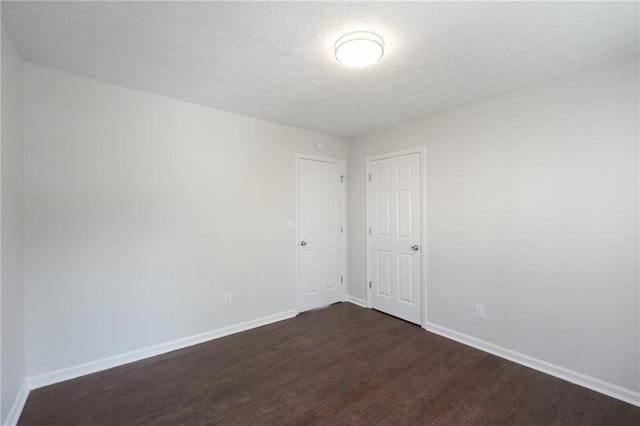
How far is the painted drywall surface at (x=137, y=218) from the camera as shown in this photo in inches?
86.0

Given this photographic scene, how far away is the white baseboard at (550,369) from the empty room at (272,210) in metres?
0.02

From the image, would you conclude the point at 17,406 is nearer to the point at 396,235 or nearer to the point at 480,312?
the point at 396,235

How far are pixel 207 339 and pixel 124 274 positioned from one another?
105 centimetres

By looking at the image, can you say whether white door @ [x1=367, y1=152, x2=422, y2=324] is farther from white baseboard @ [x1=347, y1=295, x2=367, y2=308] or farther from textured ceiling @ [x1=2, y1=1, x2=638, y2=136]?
textured ceiling @ [x1=2, y1=1, x2=638, y2=136]

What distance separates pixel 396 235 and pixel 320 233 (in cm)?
103

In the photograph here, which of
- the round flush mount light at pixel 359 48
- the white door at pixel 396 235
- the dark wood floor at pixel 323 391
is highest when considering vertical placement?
the round flush mount light at pixel 359 48

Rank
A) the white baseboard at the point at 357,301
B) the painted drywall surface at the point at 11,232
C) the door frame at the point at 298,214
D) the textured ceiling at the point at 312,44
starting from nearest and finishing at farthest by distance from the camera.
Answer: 1. the textured ceiling at the point at 312,44
2. the painted drywall surface at the point at 11,232
3. the door frame at the point at 298,214
4. the white baseboard at the point at 357,301

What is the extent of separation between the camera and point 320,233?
3.93 meters

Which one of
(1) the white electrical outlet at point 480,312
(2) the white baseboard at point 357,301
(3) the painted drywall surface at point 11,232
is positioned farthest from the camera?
(2) the white baseboard at point 357,301

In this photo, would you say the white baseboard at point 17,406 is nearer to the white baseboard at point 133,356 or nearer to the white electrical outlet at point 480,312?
the white baseboard at point 133,356

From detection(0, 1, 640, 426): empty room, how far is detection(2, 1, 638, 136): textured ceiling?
0.06 ft

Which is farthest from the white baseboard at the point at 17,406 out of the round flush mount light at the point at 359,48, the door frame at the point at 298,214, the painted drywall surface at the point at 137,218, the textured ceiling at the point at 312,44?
the round flush mount light at the point at 359,48

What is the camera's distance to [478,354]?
2668 millimetres

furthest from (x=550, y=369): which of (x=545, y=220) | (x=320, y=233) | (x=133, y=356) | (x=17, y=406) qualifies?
(x=17, y=406)
